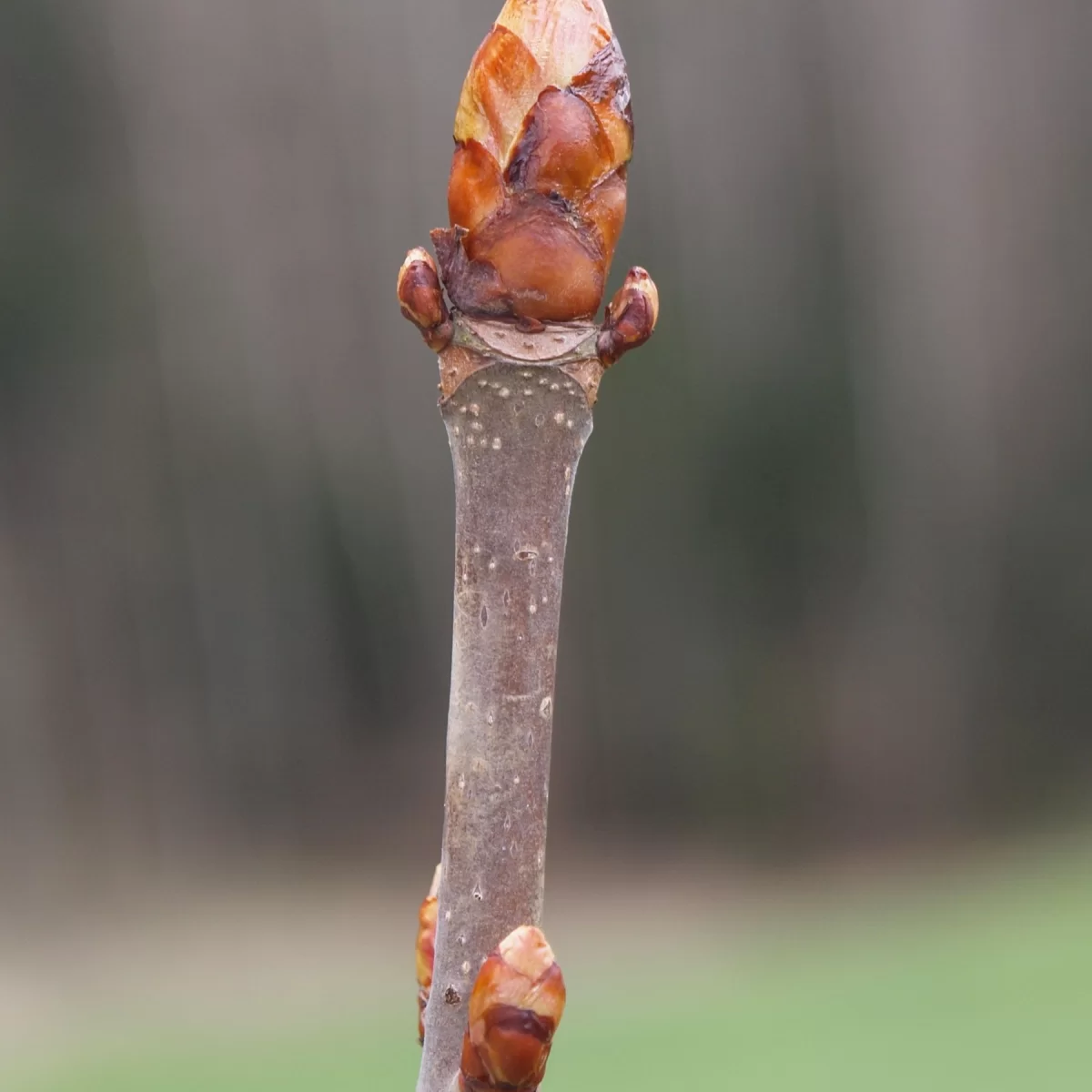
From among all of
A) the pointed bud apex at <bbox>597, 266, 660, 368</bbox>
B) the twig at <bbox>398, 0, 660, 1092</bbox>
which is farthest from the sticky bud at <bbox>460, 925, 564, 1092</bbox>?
the pointed bud apex at <bbox>597, 266, 660, 368</bbox>

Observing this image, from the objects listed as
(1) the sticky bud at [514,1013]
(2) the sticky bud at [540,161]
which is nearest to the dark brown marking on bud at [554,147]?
(2) the sticky bud at [540,161]

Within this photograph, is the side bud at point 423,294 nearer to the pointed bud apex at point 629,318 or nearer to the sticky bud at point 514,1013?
the pointed bud apex at point 629,318

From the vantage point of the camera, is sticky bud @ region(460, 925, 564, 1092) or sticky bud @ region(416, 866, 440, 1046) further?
sticky bud @ region(416, 866, 440, 1046)

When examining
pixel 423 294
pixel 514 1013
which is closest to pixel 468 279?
pixel 423 294

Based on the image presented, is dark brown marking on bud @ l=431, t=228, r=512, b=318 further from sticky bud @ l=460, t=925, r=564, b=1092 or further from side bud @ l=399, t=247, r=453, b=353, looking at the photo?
sticky bud @ l=460, t=925, r=564, b=1092

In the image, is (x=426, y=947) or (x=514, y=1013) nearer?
(x=514, y=1013)

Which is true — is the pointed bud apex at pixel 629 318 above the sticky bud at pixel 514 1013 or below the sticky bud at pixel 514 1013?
above

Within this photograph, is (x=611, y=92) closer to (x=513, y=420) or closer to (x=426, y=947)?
(x=513, y=420)
